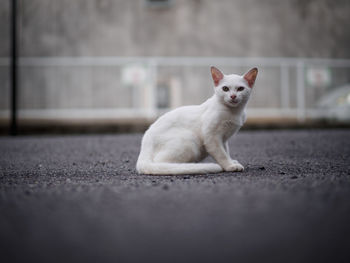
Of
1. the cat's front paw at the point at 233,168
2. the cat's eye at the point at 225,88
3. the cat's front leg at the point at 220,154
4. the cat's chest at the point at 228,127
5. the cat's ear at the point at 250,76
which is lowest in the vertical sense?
the cat's front paw at the point at 233,168

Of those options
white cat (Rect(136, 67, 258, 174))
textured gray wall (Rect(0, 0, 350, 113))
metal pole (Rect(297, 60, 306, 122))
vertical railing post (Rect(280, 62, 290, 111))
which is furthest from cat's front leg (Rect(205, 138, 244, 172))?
textured gray wall (Rect(0, 0, 350, 113))

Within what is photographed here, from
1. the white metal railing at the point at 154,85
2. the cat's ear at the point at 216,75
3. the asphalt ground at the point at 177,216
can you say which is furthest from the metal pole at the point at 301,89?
the cat's ear at the point at 216,75

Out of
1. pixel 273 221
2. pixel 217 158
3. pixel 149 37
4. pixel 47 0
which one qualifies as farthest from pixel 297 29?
pixel 273 221

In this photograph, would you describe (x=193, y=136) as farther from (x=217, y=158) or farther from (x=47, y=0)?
(x=47, y=0)

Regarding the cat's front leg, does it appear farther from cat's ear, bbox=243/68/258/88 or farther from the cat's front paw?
cat's ear, bbox=243/68/258/88

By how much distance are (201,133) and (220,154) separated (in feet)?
0.72

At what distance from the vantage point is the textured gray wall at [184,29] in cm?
1355

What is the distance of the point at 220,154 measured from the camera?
3186 mm

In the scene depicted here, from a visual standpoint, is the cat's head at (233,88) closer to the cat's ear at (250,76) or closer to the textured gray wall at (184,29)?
the cat's ear at (250,76)

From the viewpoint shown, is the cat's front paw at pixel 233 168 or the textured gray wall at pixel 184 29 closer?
the cat's front paw at pixel 233 168

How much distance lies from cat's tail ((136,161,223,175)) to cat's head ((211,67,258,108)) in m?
0.53

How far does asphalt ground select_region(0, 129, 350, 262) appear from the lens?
143cm

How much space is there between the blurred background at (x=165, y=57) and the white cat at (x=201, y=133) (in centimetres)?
691

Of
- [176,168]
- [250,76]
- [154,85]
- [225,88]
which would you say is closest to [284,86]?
[154,85]
